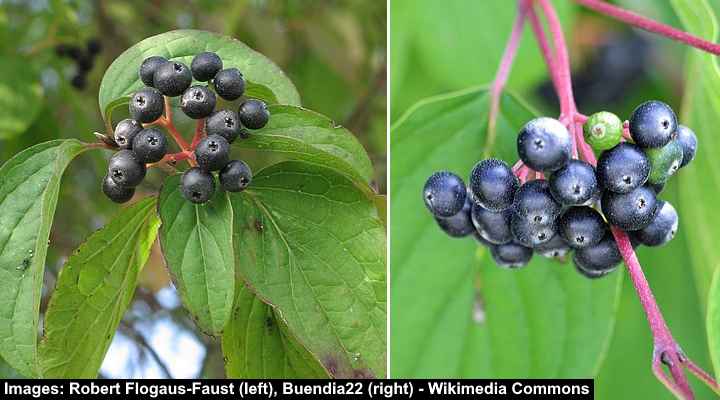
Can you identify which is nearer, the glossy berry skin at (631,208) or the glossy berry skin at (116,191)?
the glossy berry skin at (631,208)

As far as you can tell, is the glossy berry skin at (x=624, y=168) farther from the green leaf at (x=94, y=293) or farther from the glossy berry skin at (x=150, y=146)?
the green leaf at (x=94, y=293)

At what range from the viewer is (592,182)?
1.05 m

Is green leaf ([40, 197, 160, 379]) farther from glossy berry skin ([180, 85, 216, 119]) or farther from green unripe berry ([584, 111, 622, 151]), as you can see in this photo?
green unripe berry ([584, 111, 622, 151])

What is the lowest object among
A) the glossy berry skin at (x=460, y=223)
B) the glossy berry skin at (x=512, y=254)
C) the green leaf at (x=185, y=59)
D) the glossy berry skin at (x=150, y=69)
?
the glossy berry skin at (x=512, y=254)

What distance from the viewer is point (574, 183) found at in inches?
41.0

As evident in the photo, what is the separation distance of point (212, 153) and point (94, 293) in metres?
0.32

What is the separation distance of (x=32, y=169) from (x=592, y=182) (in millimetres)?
787

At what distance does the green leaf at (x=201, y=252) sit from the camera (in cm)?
115

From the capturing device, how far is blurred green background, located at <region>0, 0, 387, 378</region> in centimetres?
230

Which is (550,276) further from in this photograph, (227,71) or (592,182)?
(227,71)

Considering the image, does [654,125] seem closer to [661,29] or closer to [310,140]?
[661,29]

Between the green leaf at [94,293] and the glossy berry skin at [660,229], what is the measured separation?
0.76 meters

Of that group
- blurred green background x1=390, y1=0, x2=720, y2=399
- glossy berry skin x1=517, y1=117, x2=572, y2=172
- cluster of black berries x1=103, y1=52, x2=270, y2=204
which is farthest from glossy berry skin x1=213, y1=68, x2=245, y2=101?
blurred green background x1=390, y1=0, x2=720, y2=399

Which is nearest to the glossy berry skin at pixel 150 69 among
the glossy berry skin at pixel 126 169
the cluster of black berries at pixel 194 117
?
the cluster of black berries at pixel 194 117
